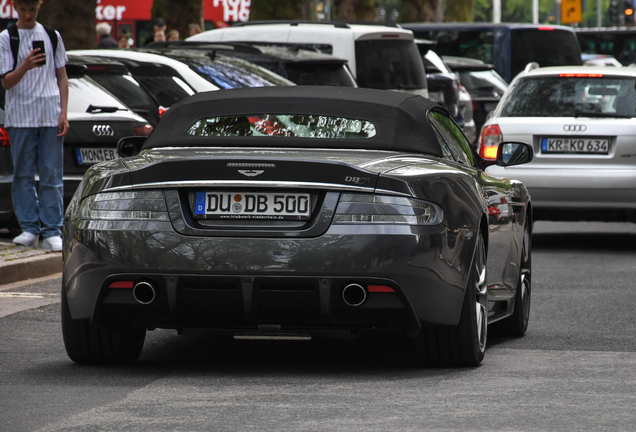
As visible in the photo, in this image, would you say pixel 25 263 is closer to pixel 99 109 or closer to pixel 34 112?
pixel 34 112

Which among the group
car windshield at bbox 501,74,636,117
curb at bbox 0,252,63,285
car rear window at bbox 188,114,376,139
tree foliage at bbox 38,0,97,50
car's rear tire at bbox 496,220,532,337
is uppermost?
tree foliage at bbox 38,0,97,50

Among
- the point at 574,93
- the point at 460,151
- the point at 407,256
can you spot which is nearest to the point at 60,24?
the point at 574,93

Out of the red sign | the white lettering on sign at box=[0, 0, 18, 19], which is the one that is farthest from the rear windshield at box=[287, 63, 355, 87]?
the white lettering on sign at box=[0, 0, 18, 19]

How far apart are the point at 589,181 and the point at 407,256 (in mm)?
6881

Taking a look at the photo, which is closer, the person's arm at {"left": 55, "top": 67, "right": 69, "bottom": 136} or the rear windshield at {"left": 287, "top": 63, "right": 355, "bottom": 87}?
the person's arm at {"left": 55, "top": 67, "right": 69, "bottom": 136}

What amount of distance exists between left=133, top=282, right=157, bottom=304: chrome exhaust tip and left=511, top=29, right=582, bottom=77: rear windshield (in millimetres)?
21536

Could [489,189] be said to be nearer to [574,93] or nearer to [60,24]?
[574,93]

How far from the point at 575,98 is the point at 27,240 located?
5.16 m

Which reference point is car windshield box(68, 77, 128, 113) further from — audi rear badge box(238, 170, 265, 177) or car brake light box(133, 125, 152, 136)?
audi rear badge box(238, 170, 265, 177)

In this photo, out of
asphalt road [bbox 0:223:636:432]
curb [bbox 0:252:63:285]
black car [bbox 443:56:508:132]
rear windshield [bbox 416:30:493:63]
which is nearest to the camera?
asphalt road [bbox 0:223:636:432]

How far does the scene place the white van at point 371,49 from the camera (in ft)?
58.2

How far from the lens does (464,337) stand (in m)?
6.16

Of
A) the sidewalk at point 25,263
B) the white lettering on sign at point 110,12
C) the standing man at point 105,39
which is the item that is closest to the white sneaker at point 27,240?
the sidewalk at point 25,263

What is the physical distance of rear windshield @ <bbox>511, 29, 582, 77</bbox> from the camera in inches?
1051
